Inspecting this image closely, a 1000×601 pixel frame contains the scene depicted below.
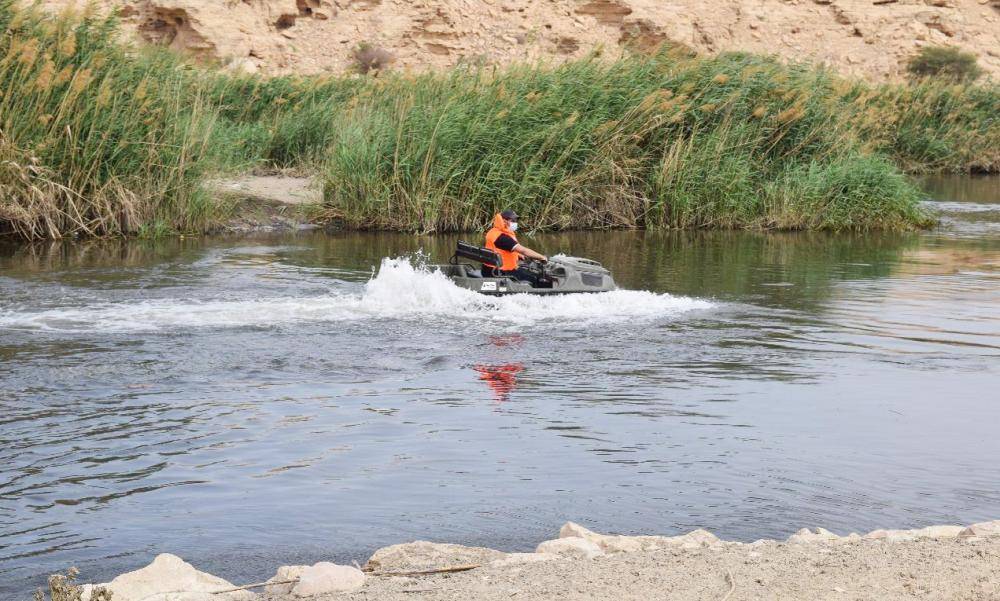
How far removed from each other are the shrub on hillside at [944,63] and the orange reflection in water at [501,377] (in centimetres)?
4802

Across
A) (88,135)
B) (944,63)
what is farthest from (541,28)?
(88,135)

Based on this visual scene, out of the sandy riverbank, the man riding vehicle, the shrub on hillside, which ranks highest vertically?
the shrub on hillside

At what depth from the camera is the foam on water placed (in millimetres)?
13625

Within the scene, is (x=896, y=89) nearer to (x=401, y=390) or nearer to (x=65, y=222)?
(x=65, y=222)

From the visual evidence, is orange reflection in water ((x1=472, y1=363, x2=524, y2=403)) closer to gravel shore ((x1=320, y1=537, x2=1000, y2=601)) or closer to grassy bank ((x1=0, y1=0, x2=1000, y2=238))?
gravel shore ((x1=320, y1=537, x2=1000, y2=601))

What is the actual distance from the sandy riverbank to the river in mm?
685

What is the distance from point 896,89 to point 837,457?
3147 centimetres

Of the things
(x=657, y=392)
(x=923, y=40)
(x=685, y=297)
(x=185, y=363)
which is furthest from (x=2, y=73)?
(x=923, y=40)

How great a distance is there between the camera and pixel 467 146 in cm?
2238

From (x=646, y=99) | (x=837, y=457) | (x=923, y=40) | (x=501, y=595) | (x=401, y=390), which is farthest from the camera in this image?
(x=923, y=40)

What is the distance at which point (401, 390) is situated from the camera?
1085 centimetres

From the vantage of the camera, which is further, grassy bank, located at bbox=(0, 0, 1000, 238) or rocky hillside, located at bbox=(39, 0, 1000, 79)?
rocky hillside, located at bbox=(39, 0, 1000, 79)

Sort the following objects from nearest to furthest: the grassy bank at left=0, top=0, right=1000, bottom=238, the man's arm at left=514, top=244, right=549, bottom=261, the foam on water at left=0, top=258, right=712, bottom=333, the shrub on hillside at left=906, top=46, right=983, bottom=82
Answer: the foam on water at left=0, top=258, right=712, bottom=333
the man's arm at left=514, top=244, right=549, bottom=261
the grassy bank at left=0, top=0, right=1000, bottom=238
the shrub on hillside at left=906, top=46, right=983, bottom=82

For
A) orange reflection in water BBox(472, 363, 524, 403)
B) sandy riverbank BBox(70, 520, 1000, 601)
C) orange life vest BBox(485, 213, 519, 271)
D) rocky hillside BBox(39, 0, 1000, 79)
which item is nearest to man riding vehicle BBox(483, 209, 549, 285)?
orange life vest BBox(485, 213, 519, 271)
